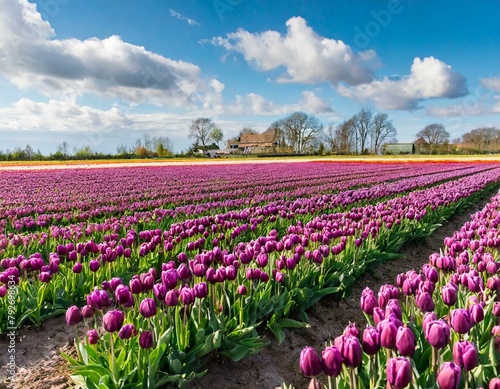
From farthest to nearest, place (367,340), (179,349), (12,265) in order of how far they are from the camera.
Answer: (12,265) < (179,349) < (367,340)

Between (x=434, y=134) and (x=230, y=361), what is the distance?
10348 centimetres

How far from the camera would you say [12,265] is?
385cm

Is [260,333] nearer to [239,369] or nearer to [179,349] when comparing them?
[239,369]

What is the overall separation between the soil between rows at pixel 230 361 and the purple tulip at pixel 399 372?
61.7 inches

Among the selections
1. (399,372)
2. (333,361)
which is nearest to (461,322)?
(399,372)

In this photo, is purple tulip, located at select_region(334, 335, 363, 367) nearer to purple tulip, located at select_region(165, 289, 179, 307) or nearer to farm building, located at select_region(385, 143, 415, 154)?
purple tulip, located at select_region(165, 289, 179, 307)

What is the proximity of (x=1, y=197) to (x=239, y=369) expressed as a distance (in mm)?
12524

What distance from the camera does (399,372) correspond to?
1.59 metres

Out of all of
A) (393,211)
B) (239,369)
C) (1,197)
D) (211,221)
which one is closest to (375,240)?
(393,211)

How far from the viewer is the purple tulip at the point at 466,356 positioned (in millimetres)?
1705

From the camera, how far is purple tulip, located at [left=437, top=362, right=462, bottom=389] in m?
1.56

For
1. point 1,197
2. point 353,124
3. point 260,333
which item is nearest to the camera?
point 260,333

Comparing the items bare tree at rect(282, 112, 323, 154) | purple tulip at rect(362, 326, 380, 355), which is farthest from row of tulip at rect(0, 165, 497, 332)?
bare tree at rect(282, 112, 323, 154)

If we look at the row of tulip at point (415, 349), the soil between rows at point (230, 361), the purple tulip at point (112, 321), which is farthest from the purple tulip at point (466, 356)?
the purple tulip at point (112, 321)
